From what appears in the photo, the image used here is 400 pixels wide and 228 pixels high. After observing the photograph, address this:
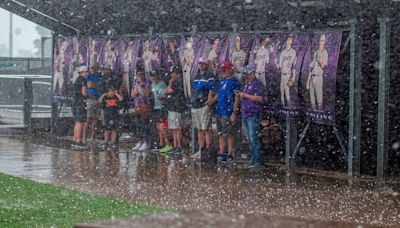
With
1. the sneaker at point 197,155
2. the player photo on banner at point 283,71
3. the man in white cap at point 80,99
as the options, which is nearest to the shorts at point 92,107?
the man in white cap at point 80,99

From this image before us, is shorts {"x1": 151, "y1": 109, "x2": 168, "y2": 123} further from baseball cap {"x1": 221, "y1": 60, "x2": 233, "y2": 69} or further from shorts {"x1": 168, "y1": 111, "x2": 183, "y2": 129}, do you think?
baseball cap {"x1": 221, "y1": 60, "x2": 233, "y2": 69}

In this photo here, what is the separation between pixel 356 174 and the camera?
13586mm

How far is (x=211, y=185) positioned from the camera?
1234 cm

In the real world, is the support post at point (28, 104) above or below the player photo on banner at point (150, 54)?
below

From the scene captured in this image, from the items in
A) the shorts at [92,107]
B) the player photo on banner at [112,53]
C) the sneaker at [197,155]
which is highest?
the player photo on banner at [112,53]

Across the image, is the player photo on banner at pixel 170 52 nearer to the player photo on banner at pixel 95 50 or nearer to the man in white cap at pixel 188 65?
the man in white cap at pixel 188 65

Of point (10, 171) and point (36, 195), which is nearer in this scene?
point (36, 195)

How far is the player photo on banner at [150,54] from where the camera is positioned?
55.6ft

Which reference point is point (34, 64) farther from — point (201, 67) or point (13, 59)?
point (201, 67)

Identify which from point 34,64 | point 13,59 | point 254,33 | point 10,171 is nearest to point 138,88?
point 254,33

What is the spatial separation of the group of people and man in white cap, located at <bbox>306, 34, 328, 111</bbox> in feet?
3.43

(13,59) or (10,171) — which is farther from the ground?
(13,59)

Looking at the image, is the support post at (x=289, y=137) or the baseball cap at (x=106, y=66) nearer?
the support post at (x=289, y=137)

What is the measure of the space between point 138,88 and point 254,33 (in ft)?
11.3
